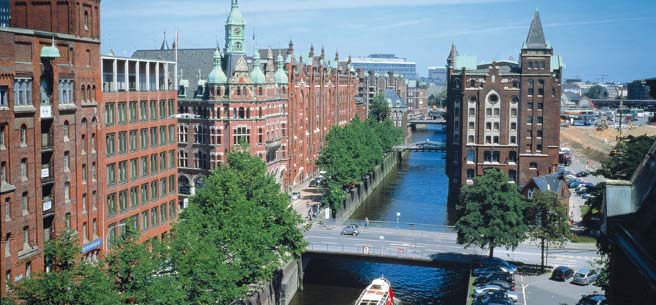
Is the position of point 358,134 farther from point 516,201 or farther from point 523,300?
point 523,300

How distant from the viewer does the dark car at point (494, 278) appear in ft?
240

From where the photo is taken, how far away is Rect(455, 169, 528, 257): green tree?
7931cm

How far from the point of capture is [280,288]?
78188 mm

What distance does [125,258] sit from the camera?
50.7m

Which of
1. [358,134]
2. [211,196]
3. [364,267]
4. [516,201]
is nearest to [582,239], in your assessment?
[516,201]

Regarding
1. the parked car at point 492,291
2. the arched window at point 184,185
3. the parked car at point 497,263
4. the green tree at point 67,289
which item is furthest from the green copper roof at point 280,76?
the green tree at point 67,289

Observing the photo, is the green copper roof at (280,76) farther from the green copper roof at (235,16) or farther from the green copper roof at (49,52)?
the green copper roof at (49,52)

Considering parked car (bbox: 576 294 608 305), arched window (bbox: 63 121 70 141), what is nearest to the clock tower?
arched window (bbox: 63 121 70 141)

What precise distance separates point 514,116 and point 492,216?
50738 millimetres

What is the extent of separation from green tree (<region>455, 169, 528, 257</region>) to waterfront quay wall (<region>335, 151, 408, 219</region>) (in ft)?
118

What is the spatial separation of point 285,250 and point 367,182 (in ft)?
242

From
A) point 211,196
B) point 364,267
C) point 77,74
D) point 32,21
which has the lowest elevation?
point 364,267

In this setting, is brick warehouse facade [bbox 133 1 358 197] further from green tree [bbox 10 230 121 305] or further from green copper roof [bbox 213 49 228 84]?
green tree [bbox 10 230 121 305]

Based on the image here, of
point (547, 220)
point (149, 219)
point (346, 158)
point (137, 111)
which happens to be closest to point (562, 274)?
point (547, 220)
